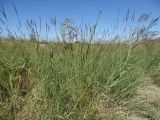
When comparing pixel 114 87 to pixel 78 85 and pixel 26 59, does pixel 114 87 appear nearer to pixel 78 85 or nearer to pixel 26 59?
pixel 78 85

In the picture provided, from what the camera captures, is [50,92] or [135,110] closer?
[50,92]

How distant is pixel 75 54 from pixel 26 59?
0.43 meters

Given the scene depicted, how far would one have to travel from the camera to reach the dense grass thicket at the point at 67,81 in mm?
2152

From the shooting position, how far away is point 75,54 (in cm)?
253

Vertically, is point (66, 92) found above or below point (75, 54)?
below

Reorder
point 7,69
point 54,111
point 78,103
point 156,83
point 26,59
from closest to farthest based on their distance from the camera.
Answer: point 54,111, point 78,103, point 7,69, point 26,59, point 156,83

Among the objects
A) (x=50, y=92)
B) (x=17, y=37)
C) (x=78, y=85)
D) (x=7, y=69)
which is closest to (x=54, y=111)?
(x=50, y=92)

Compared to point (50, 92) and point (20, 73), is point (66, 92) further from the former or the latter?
point (20, 73)

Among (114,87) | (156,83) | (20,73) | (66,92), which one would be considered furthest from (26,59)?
(156,83)

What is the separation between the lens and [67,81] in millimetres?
2217

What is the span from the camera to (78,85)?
2283mm

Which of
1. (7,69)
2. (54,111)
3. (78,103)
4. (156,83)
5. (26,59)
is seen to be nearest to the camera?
(54,111)

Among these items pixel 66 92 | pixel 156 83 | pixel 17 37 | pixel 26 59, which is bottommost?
pixel 156 83

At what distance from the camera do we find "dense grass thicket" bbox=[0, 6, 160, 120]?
2.15m
